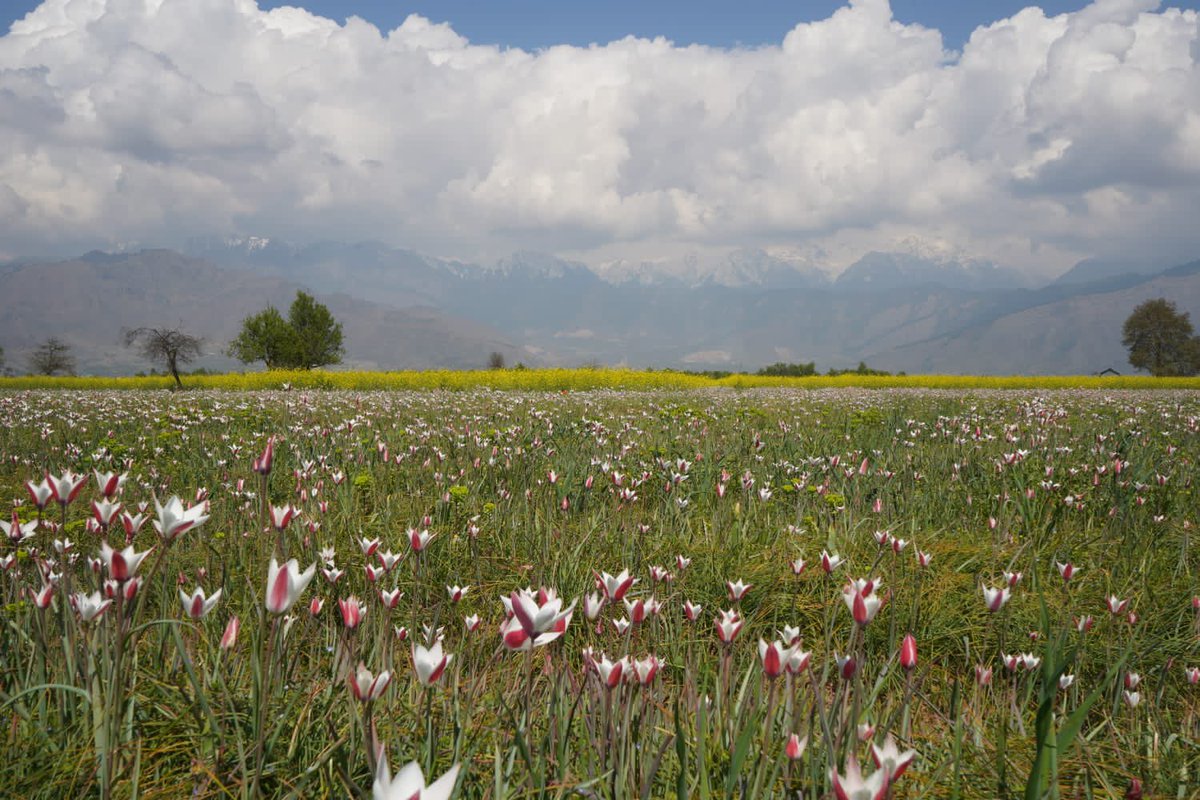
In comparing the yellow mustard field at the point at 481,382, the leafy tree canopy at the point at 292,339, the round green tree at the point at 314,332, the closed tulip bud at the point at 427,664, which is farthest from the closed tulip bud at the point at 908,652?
the round green tree at the point at 314,332

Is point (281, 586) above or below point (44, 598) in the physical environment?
above

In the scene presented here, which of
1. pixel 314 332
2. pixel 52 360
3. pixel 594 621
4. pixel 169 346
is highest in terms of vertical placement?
pixel 314 332

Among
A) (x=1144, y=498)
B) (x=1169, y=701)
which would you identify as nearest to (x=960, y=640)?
(x=1169, y=701)

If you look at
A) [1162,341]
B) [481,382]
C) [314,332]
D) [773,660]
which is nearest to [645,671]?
[773,660]

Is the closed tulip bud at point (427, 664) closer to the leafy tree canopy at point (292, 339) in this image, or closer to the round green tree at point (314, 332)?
the leafy tree canopy at point (292, 339)

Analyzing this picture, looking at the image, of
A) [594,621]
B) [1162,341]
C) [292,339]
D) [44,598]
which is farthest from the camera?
[292,339]

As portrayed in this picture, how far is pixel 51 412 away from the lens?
13.0m

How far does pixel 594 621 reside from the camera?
147 inches

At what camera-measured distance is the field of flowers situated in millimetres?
1951

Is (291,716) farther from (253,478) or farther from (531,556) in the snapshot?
(253,478)

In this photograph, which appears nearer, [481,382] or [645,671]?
[645,671]

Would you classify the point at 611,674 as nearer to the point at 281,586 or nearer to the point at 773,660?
the point at 773,660

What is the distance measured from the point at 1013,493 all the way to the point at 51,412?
53.9 feet

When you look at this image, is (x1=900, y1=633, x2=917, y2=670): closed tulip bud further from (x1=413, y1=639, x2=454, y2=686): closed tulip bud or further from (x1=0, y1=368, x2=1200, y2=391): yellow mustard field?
(x1=0, y1=368, x2=1200, y2=391): yellow mustard field
